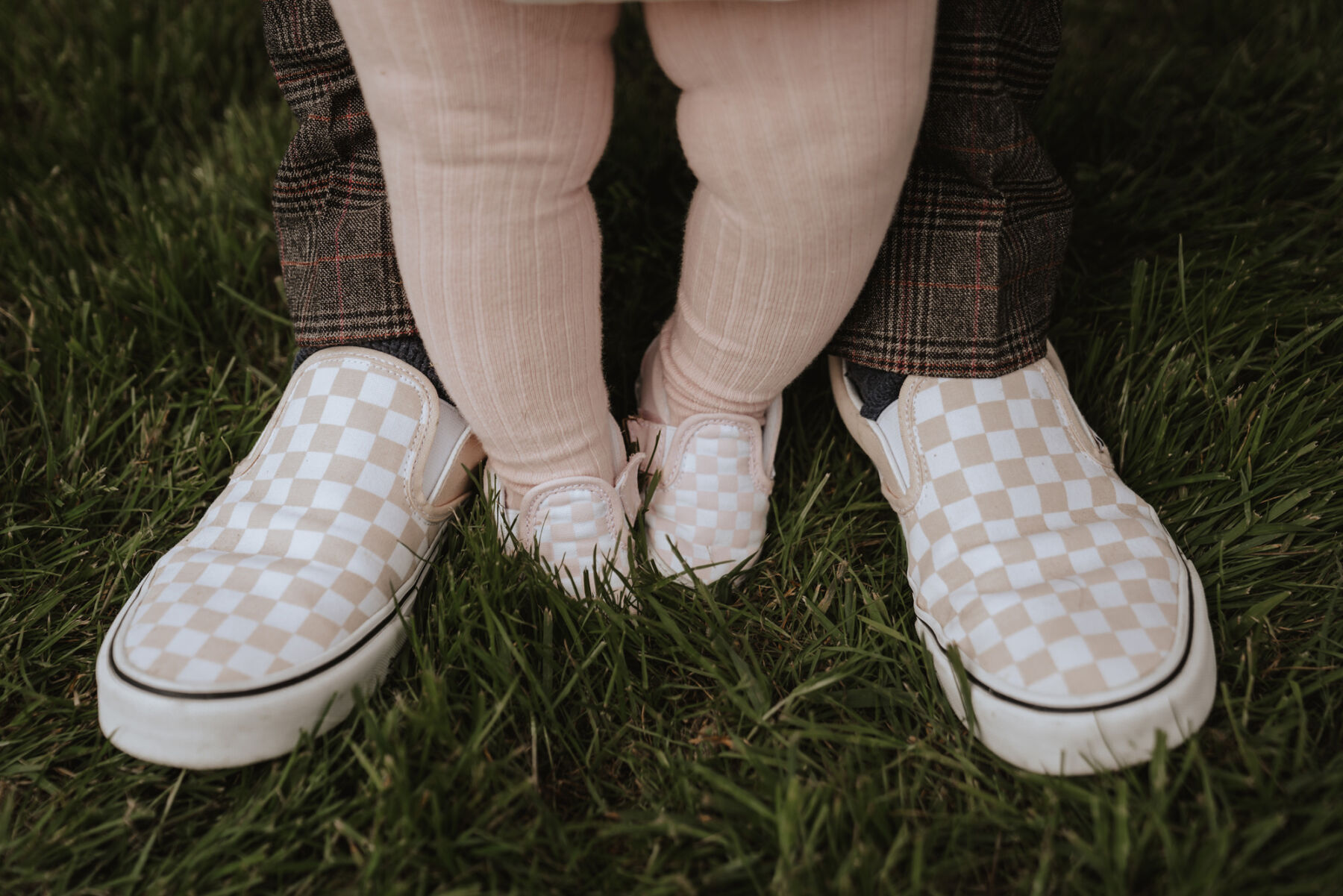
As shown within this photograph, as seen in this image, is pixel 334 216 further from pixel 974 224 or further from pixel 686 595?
pixel 974 224

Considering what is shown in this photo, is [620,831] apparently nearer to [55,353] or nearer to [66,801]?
[66,801]

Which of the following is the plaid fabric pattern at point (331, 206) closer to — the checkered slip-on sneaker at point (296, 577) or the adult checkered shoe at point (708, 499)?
the checkered slip-on sneaker at point (296, 577)

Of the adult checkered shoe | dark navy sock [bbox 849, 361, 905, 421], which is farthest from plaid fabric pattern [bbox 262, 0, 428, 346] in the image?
dark navy sock [bbox 849, 361, 905, 421]

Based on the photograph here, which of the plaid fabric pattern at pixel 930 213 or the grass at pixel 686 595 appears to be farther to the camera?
the plaid fabric pattern at pixel 930 213

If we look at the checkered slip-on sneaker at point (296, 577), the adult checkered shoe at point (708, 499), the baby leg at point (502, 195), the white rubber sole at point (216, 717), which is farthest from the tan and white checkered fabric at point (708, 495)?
the white rubber sole at point (216, 717)

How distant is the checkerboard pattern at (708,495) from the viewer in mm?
868

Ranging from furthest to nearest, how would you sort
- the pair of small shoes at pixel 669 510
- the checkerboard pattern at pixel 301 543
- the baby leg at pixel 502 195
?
the pair of small shoes at pixel 669 510, the checkerboard pattern at pixel 301 543, the baby leg at pixel 502 195

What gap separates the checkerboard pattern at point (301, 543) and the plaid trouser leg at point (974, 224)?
46 cm

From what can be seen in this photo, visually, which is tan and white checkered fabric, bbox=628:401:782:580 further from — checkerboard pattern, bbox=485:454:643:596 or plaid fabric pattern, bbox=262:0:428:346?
plaid fabric pattern, bbox=262:0:428:346

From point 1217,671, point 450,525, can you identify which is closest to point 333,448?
point 450,525

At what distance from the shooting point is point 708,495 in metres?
0.87

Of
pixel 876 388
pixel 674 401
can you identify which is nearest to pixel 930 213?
pixel 876 388

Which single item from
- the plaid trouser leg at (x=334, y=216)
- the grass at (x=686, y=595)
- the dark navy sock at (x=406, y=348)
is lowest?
the grass at (x=686, y=595)

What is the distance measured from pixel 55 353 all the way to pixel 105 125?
19.9 inches
